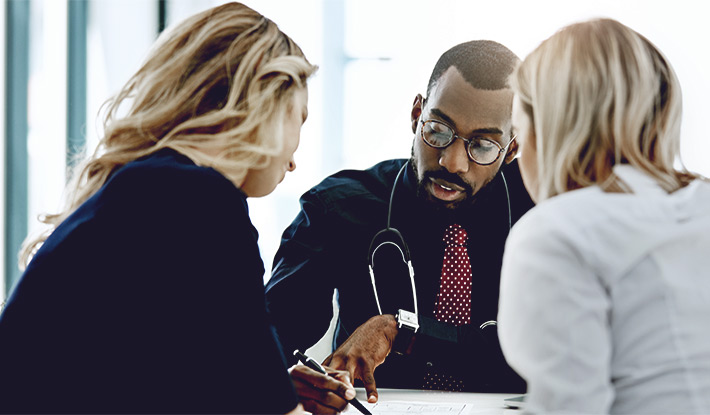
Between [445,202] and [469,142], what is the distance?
0.17 meters

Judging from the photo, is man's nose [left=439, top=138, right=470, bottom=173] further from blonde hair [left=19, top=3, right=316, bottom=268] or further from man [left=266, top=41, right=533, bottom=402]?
blonde hair [left=19, top=3, right=316, bottom=268]

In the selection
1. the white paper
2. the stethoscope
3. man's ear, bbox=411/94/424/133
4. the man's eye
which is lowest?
the white paper

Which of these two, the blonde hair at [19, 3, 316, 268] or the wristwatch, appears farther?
the wristwatch

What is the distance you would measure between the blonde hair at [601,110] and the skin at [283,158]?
0.40 metres

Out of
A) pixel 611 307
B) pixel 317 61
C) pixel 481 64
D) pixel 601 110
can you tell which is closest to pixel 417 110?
pixel 481 64

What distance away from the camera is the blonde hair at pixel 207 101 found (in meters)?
1.11

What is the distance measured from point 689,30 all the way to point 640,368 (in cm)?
250

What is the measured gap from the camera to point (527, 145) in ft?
3.51

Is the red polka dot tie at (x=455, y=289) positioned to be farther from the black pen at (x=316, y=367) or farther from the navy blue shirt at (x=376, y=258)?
the black pen at (x=316, y=367)

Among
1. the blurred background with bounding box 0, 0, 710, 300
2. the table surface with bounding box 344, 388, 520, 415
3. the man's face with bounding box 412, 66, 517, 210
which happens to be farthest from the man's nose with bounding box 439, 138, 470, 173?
the blurred background with bounding box 0, 0, 710, 300

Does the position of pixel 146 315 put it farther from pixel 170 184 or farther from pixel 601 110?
pixel 601 110

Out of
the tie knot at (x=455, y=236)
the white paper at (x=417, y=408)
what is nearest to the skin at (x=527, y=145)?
the white paper at (x=417, y=408)

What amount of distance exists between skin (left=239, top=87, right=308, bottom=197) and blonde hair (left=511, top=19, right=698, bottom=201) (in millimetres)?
405

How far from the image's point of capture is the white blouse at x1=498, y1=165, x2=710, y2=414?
81 centimetres
